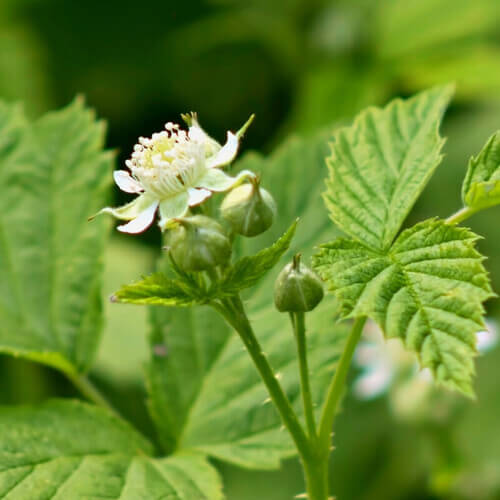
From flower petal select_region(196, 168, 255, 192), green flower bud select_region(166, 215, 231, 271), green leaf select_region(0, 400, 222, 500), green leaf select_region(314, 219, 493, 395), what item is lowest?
green leaf select_region(0, 400, 222, 500)

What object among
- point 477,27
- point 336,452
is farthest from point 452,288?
point 477,27

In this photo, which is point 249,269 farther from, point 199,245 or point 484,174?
point 484,174

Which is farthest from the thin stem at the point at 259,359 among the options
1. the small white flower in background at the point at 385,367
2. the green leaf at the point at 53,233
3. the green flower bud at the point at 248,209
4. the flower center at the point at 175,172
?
the small white flower in background at the point at 385,367

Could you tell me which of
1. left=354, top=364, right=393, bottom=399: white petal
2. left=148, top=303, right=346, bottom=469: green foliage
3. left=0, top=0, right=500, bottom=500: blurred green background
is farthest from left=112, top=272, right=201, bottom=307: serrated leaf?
left=0, top=0, right=500, bottom=500: blurred green background

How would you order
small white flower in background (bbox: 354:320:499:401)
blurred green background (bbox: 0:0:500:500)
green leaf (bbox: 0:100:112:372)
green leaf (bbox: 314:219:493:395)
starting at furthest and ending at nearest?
blurred green background (bbox: 0:0:500:500) → small white flower in background (bbox: 354:320:499:401) → green leaf (bbox: 0:100:112:372) → green leaf (bbox: 314:219:493:395)

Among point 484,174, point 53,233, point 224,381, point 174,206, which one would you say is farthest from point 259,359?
point 53,233

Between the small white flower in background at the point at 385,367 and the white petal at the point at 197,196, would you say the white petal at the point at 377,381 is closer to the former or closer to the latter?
the small white flower in background at the point at 385,367

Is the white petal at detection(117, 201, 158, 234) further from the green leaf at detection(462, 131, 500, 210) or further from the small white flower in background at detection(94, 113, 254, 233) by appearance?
the green leaf at detection(462, 131, 500, 210)
